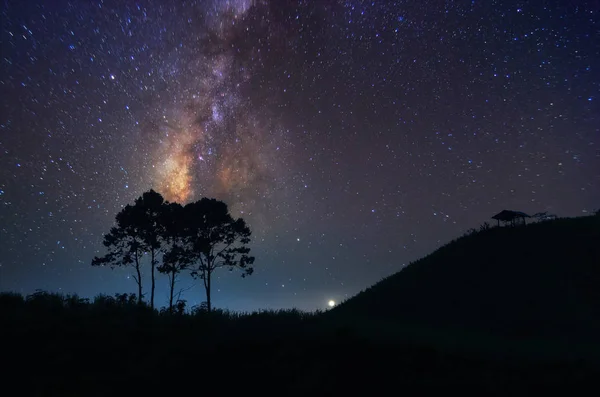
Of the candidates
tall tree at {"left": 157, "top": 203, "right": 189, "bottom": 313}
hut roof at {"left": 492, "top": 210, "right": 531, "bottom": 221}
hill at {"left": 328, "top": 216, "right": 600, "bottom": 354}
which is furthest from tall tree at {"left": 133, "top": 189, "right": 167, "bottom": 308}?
hut roof at {"left": 492, "top": 210, "right": 531, "bottom": 221}

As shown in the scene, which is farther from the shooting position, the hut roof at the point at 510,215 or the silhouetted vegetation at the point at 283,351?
the hut roof at the point at 510,215

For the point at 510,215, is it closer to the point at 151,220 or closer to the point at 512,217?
the point at 512,217

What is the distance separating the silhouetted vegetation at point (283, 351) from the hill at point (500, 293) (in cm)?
16

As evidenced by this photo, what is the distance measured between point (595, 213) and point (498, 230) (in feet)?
30.3

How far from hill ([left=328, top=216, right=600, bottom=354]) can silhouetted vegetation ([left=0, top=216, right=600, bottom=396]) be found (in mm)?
Answer: 158

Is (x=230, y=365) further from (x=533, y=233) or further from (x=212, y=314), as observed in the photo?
(x=533, y=233)

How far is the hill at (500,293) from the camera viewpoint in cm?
1705

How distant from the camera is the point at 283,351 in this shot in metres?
10.0

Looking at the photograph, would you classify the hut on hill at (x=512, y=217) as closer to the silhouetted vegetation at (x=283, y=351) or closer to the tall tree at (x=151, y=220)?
the silhouetted vegetation at (x=283, y=351)

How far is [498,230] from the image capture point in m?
32.8

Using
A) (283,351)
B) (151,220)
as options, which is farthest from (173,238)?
(283,351)

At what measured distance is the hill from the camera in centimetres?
1705

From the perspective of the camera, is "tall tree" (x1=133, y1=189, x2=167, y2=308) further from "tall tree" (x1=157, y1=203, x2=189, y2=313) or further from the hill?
the hill

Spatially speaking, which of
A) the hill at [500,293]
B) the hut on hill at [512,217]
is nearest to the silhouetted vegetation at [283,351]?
the hill at [500,293]
